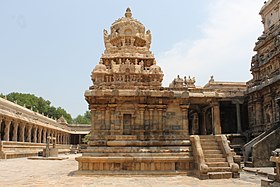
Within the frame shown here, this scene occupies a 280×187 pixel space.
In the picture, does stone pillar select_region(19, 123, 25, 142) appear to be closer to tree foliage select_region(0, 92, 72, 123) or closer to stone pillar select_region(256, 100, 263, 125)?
stone pillar select_region(256, 100, 263, 125)

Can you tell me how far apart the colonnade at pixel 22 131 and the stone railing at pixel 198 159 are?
2242 cm

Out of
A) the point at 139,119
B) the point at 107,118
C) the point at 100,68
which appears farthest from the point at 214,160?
the point at 100,68

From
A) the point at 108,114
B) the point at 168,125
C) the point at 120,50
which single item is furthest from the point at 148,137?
the point at 120,50

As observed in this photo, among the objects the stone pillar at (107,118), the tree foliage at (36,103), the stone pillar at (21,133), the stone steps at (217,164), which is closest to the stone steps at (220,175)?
the stone steps at (217,164)

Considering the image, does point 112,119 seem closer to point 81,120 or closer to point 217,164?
point 217,164

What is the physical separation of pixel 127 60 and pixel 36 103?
165ft

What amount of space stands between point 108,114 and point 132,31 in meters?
15.9

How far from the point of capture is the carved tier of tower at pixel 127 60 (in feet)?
84.5

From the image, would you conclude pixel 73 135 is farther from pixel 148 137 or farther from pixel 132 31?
pixel 148 137

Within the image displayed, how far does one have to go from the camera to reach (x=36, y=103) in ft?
233

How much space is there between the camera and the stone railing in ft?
37.9

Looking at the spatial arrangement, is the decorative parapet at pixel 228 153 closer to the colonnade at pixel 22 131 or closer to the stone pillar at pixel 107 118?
the stone pillar at pixel 107 118

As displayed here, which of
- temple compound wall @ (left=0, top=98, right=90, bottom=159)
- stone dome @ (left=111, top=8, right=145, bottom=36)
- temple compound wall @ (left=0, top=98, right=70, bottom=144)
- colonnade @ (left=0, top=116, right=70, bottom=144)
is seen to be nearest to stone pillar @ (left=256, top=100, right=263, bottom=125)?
stone dome @ (left=111, top=8, right=145, bottom=36)

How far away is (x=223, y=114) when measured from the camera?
95.6 ft
